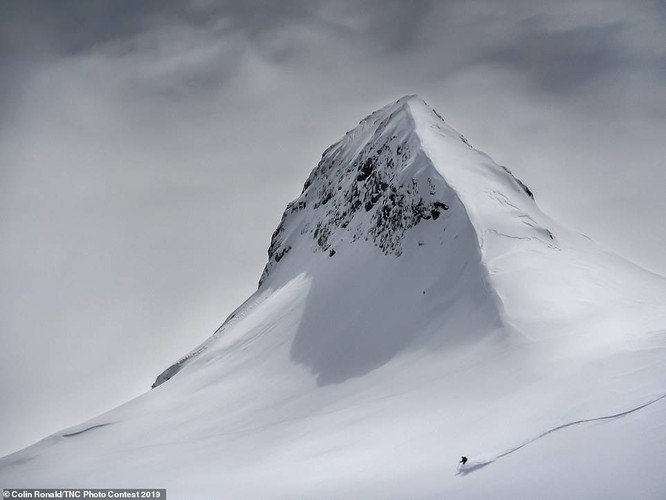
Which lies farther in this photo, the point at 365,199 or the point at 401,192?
the point at 365,199

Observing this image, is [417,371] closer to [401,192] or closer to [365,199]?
[401,192]

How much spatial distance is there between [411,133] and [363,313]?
1801 centimetres

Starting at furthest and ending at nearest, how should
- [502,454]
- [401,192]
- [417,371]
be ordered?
1. [401,192]
2. [417,371]
3. [502,454]

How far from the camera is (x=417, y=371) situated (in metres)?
28.5

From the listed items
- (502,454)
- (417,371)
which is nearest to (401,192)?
(417,371)

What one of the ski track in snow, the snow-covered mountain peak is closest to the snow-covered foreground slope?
the ski track in snow

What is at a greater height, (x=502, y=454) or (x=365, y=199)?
(x=365, y=199)

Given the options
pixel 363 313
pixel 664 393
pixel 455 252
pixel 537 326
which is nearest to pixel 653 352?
pixel 664 393

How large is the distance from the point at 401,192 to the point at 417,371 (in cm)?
1759

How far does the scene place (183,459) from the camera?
92.9ft

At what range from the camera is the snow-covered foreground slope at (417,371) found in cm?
1705

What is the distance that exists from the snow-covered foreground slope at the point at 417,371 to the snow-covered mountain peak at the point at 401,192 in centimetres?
21

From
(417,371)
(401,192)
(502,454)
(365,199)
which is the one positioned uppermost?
(365,199)

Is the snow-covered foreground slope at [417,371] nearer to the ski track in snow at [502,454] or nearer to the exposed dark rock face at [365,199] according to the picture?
the ski track in snow at [502,454]
